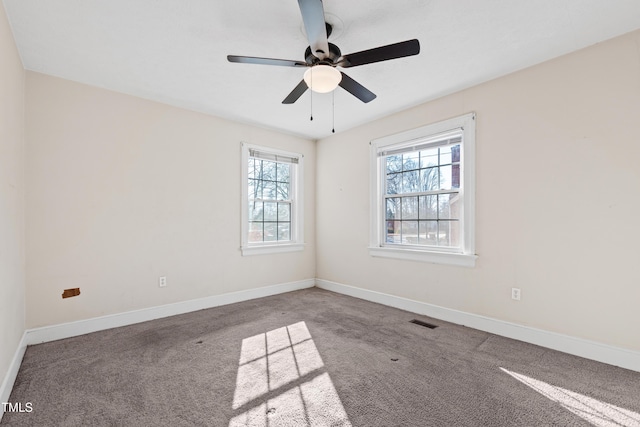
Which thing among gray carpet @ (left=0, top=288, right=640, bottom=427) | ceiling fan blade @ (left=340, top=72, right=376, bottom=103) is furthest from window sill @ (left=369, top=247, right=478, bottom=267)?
ceiling fan blade @ (left=340, top=72, right=376, bottom=103)

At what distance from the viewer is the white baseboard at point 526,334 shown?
2342 mm

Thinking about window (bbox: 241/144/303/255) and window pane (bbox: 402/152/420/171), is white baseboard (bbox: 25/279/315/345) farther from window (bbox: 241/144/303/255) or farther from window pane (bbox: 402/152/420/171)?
window pane (bbox: 402/152/420/171)

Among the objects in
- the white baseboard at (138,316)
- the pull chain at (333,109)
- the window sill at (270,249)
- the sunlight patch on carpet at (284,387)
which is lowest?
the sunlight patch on carpet at (284,387)

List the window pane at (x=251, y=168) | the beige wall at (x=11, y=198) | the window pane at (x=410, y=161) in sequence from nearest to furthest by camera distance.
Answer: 1. the beige wall at (x=11, y=198)
2. the window pane at (x=410, y=161)
3. the window pane at (x=251, y=168)

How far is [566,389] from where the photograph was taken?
2041mm

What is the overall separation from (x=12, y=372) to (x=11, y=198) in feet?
4.12

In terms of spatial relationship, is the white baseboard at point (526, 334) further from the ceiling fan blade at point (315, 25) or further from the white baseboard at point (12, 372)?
the white baseboard at point (12, 372)

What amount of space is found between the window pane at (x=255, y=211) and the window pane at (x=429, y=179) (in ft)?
7.75

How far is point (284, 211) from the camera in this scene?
4.89m

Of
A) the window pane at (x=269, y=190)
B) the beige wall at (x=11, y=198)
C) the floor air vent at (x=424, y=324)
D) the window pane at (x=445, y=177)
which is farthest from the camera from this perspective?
the window pane at (x=269, y=190)

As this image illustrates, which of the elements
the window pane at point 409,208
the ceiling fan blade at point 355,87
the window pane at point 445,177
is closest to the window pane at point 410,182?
the window pane at point 409,208

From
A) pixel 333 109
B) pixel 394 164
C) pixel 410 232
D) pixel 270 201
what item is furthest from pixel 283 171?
pixel 410 232

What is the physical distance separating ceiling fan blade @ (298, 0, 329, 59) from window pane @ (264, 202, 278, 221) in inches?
112

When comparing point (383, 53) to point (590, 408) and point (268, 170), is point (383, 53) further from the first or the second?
point (268, 170)
